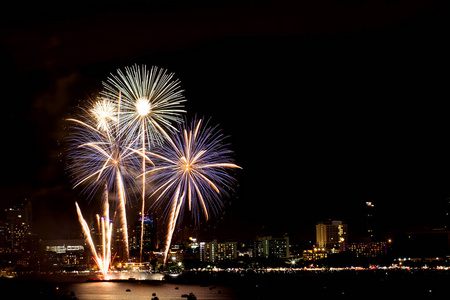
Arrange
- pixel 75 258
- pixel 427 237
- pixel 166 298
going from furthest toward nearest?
pixel 75 258 → pixel 427 237 → pixel 166 298

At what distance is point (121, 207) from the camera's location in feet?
124

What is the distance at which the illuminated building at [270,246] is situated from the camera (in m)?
195

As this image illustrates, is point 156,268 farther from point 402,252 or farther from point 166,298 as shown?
point 166,298

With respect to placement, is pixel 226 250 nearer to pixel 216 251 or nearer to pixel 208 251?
pixel 216 251

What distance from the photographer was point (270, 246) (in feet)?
641

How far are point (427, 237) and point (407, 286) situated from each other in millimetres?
72332

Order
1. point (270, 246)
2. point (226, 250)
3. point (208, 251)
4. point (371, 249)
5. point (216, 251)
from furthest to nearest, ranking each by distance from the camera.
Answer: point (270, 246), point (226, 250), point (216, 251), point (208, 251), point (371, 249)

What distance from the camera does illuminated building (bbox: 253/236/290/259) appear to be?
195m

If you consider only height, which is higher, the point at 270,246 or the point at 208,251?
the point at 270,246

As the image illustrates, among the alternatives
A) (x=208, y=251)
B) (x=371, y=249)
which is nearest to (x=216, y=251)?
(x=208, y=251)

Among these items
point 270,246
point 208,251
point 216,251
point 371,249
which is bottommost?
point 371,249

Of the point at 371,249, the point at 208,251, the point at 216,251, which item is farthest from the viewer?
the point at 216,251

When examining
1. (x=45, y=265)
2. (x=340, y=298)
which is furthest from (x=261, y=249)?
(x=340, y=298)

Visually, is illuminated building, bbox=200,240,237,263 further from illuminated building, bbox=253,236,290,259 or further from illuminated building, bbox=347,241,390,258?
illuminated building, bbox=347,241,390,258
